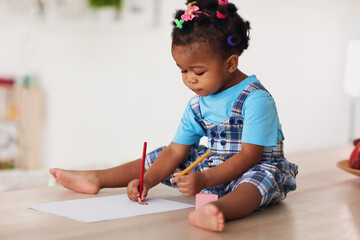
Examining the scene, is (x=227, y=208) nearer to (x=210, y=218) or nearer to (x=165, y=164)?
(x=210, y=218)

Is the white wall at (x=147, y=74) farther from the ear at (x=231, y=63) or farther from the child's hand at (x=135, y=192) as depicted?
the child's hand at (x=135, y=192)

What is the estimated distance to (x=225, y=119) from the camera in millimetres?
1158

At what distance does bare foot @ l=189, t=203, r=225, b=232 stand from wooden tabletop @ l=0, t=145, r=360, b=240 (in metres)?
0.01

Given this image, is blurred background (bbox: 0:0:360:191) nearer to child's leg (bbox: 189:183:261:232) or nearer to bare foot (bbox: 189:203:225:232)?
child's leg (bbox: 189:183:261:232)

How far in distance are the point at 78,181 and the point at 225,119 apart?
1.21 feet

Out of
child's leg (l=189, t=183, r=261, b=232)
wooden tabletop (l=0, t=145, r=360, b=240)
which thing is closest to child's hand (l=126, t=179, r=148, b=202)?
wooden tabletop (l=0, t=145, r=360, b=240)

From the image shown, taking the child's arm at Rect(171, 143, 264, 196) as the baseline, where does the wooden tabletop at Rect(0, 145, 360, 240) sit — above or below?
below

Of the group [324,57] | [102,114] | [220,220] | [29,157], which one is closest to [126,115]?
[102,114]

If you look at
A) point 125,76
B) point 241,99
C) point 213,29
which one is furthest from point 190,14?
point 125,76

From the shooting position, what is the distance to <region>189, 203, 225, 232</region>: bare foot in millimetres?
844

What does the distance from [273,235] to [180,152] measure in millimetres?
429

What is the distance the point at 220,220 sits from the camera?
842mm

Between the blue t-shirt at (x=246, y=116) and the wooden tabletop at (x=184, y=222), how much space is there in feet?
0.47

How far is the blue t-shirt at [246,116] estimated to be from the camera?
108 cm
